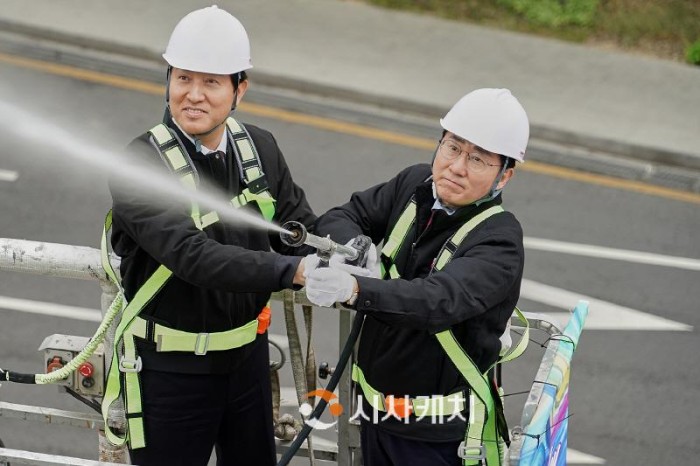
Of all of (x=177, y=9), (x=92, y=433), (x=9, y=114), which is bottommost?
(x=92, y=433)

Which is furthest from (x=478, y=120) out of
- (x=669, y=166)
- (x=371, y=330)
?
(x=669, y=166)

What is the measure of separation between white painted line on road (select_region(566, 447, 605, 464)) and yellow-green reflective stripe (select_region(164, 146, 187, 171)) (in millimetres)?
4135

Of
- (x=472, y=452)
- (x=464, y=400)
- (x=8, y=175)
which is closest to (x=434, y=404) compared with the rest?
(x=464, y=400)

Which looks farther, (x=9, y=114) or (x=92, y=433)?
(x=9, y=114)

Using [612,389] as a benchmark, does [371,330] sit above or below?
above

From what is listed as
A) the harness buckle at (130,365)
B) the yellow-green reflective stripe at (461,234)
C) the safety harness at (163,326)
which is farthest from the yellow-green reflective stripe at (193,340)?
the yellow-green reflective stripe at (461,234)

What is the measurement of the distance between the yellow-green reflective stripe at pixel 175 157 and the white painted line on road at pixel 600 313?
518 centimetres

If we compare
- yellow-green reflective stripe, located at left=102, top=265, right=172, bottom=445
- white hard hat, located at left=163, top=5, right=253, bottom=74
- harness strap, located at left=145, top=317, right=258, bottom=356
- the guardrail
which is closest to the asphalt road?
the guardrail

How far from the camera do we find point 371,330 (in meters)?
5.34

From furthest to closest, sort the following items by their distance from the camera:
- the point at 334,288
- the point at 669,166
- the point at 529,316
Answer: the point at 669,166 → the point at 529,316 → the point at 334,288

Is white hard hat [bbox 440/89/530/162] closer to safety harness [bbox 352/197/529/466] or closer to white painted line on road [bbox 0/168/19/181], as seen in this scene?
safety harness [bbox 352/197/529/466]

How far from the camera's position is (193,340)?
529 centimetres

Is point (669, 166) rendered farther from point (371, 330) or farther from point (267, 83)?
point (371, 330)

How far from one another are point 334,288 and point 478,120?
0.94 metres
